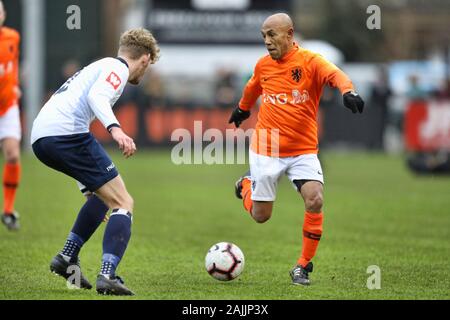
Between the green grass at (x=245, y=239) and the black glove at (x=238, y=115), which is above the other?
the black glove at (x=238, y=115)

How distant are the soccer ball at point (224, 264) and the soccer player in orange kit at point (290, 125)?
1.47ft

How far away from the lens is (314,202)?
28.3 feet

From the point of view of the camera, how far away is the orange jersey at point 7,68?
40.1ft

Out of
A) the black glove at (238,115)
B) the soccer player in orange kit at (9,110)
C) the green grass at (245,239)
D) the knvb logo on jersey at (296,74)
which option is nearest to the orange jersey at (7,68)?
the soccer player in orange kit at (9,110)

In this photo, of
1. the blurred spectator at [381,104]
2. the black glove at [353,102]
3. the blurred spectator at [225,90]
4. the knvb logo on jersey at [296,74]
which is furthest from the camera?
the blurred spectator at [381,104]

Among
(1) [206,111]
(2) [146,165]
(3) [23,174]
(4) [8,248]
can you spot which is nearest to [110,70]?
(4) [8,248]

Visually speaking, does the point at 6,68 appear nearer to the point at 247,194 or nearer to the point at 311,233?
the point at 247,194

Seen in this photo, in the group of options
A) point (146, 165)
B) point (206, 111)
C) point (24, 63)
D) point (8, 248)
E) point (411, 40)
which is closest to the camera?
point (8, 248)

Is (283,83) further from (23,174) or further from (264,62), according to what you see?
(23,174)

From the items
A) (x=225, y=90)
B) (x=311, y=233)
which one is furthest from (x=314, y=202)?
(x=225, y=90)

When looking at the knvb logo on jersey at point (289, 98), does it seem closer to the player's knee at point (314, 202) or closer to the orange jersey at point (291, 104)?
the orange jersey at point (291, 104)

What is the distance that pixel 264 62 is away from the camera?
9.03 meters

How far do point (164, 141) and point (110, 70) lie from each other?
19268 mm

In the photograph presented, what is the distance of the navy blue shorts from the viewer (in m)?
7.75
